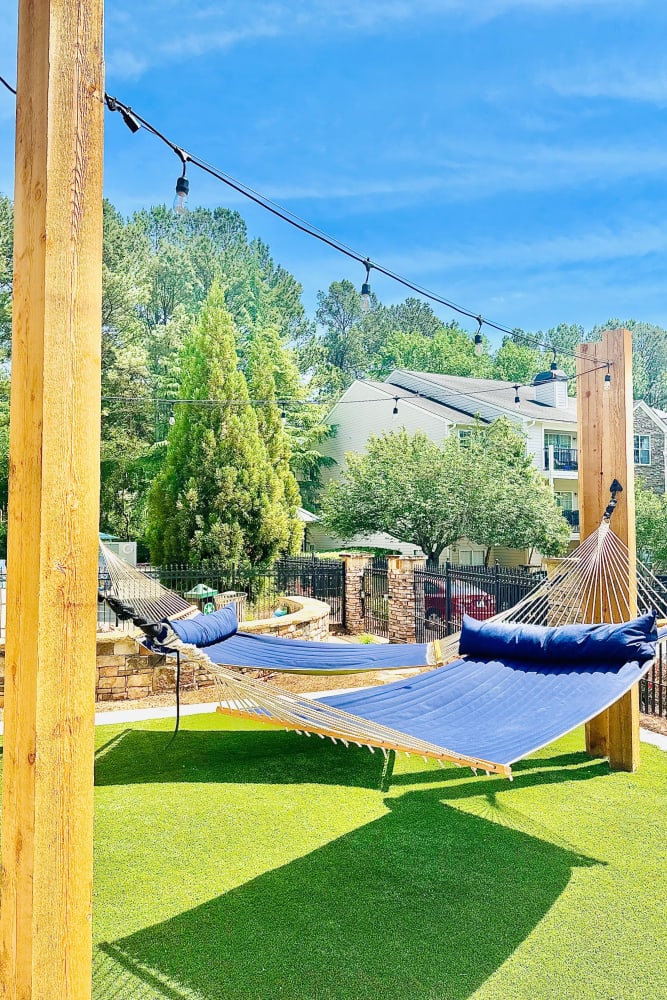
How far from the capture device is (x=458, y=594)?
8953mm

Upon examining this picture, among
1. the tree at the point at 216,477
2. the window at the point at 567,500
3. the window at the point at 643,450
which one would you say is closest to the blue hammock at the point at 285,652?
the tree at the point at 216,477

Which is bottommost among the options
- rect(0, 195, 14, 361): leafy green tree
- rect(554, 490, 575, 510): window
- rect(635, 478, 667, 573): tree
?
rect(635, 478, 667, 573): tree

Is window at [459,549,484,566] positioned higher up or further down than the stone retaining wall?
higher up

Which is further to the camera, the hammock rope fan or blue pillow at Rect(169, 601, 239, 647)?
blue pillow at Rect(169, 601, 239, 647)

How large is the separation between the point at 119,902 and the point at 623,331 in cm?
416

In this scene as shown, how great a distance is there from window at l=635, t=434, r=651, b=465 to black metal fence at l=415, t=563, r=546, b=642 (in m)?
16.1

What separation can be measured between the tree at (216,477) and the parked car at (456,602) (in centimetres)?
341

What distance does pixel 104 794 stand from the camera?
412cm

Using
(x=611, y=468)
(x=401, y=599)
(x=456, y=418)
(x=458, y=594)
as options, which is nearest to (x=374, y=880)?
(x=611, y=468)

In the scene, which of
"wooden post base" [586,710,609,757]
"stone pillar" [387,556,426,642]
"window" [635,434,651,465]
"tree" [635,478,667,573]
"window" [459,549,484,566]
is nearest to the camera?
"wooden post base" [586,710,609,757]

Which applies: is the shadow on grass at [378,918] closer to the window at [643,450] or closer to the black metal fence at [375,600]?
the black metal fence at [375,600]

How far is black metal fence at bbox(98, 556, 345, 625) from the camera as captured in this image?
340 inches

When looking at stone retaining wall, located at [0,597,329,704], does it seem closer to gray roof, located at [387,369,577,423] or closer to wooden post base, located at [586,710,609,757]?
wooden post base, located at [586,710,609,757]

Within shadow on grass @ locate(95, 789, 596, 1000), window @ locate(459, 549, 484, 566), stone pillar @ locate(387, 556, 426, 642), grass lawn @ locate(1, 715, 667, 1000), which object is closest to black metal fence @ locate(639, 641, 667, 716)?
grass lawn @ locate(1, 715, 667, 1000)
